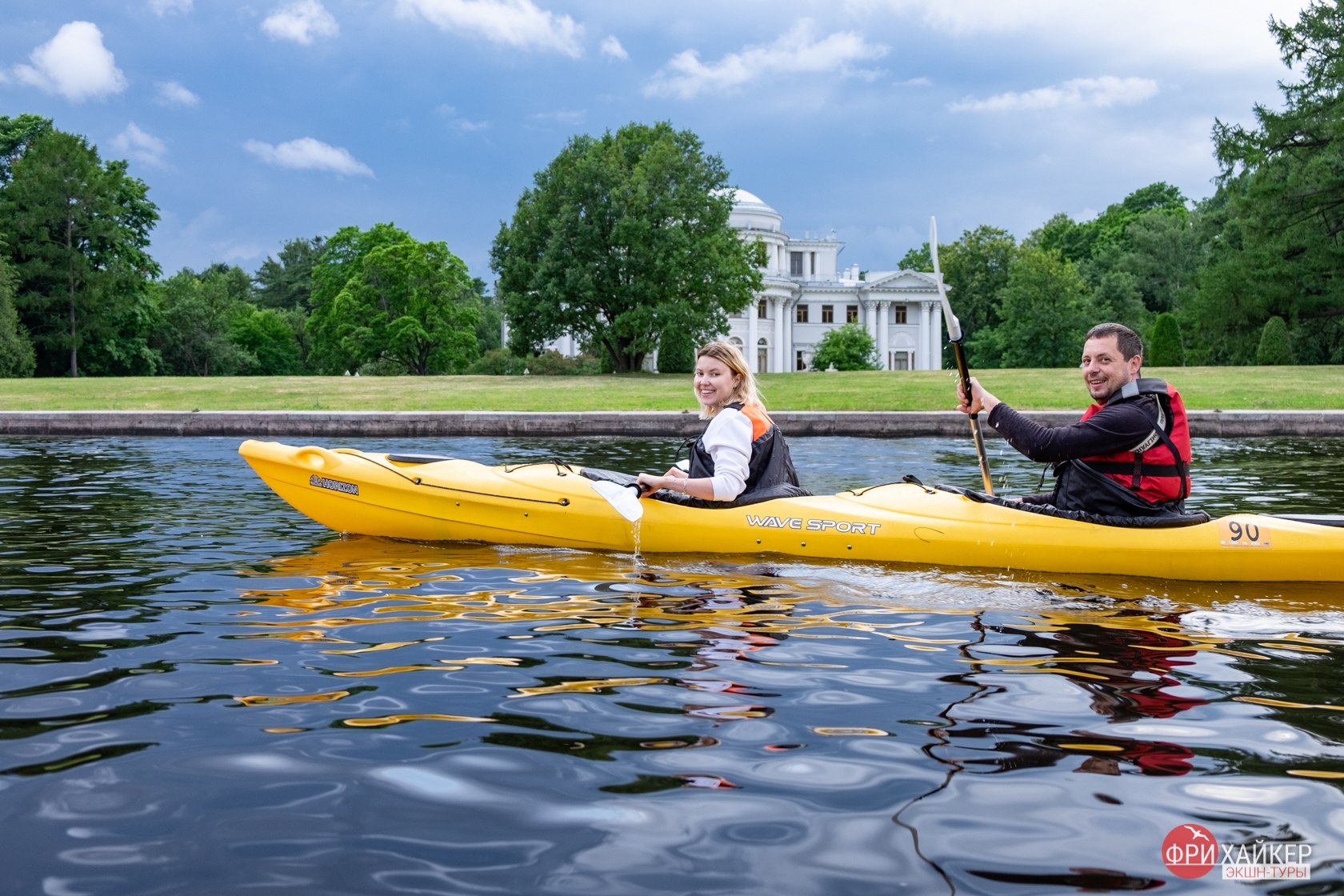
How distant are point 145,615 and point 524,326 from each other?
1463 inches

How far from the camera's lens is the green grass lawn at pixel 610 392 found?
22.4m

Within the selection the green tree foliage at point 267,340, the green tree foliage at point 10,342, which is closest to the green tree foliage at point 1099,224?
the green tree foliage at point 267,340

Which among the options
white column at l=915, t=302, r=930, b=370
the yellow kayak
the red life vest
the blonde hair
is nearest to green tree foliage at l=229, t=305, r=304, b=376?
white column at l=915, t=302, r=930, b=370

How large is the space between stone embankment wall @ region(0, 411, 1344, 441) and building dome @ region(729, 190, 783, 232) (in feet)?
173

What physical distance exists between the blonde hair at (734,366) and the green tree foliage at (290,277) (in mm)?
85185

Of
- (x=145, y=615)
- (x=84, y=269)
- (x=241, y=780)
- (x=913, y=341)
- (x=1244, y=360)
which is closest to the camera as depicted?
(x=241, y=780)

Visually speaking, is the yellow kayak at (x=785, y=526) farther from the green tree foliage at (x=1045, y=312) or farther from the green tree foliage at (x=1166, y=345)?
the green tree foliage at (x=1045, y=312)

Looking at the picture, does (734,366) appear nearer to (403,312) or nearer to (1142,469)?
(1142,469)

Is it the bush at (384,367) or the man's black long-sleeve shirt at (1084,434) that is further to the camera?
the bush at (384,367)

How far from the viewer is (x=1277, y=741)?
11.3ft

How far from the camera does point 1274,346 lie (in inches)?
1449

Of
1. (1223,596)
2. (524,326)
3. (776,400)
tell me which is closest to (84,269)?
(524,326)

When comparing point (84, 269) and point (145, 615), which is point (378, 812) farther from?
point (84, 269)

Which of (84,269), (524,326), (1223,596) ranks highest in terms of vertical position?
(84,269)
